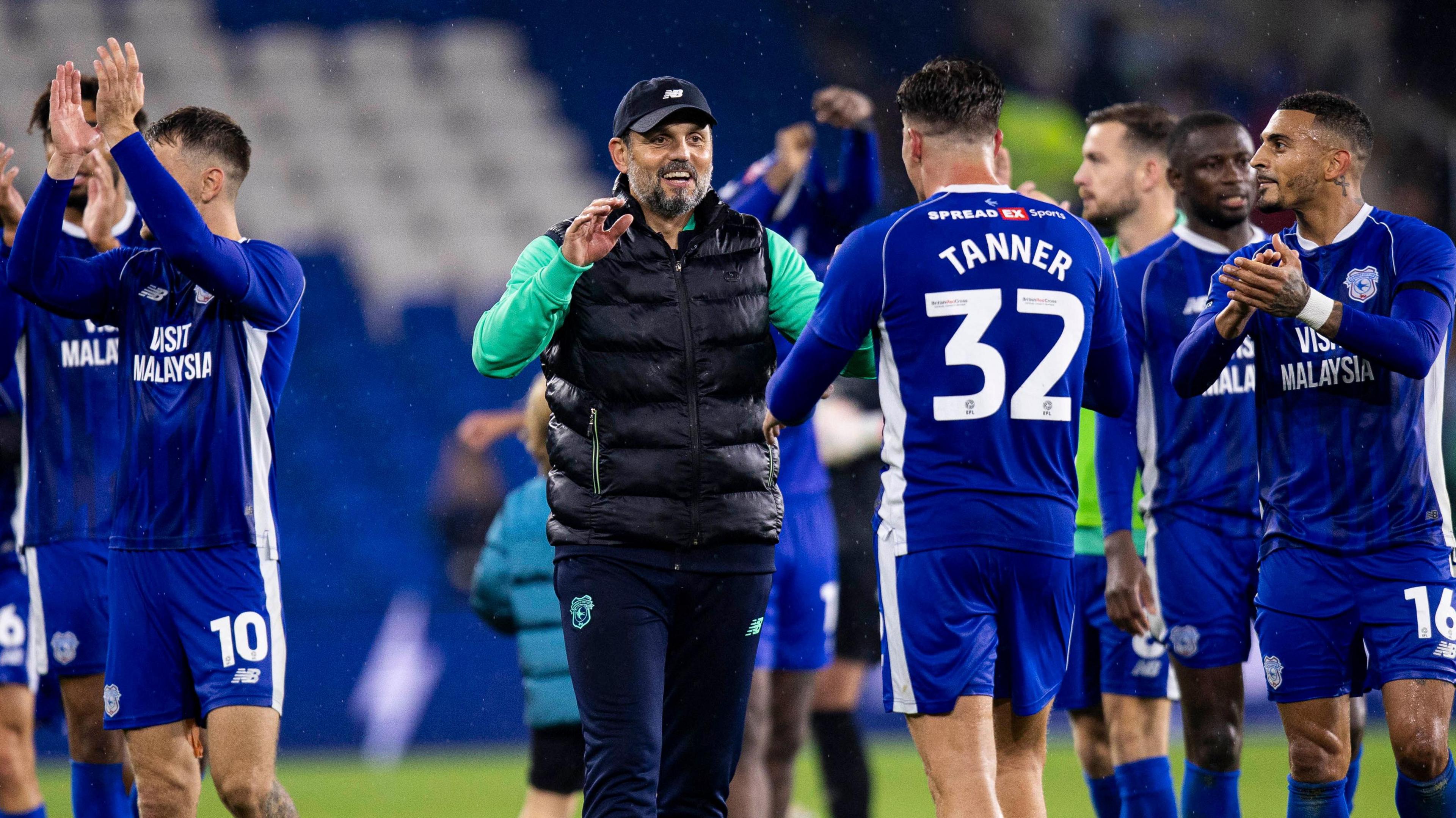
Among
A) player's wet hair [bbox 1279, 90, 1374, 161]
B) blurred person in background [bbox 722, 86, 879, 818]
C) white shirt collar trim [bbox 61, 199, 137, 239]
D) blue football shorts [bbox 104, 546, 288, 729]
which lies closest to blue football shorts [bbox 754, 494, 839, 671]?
blurred person in background [bbox 722, 86, 879, 818]

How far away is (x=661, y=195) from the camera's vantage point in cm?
416

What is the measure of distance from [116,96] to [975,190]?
2392 mm

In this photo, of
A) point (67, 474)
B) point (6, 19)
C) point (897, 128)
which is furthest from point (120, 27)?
point (67, 474)

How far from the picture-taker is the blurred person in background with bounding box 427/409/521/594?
12812 mm

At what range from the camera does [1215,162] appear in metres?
5.57

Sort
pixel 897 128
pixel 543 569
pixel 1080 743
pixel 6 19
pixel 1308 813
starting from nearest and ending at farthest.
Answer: pixel 1308 813, pixel 543 569, pixel 1080 743, pixel 897 128, pixel 6 19

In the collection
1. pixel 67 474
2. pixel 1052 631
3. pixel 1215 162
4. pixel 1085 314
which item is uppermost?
pixel 1215 162

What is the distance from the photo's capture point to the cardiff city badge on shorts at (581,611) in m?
4.01

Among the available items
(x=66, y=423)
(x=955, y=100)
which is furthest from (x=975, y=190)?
(x=66, y=423)

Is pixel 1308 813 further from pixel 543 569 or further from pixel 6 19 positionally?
pixel 6 19

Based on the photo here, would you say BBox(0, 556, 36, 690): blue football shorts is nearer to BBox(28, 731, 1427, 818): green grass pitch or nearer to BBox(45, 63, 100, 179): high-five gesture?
BBox(45, 63, 100, 179): high-five gesture

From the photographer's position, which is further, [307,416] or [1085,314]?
[307,416]

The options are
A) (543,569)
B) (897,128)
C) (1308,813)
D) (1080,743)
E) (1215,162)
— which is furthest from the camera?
(897,128)

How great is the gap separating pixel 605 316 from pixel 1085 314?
4.07 feet
